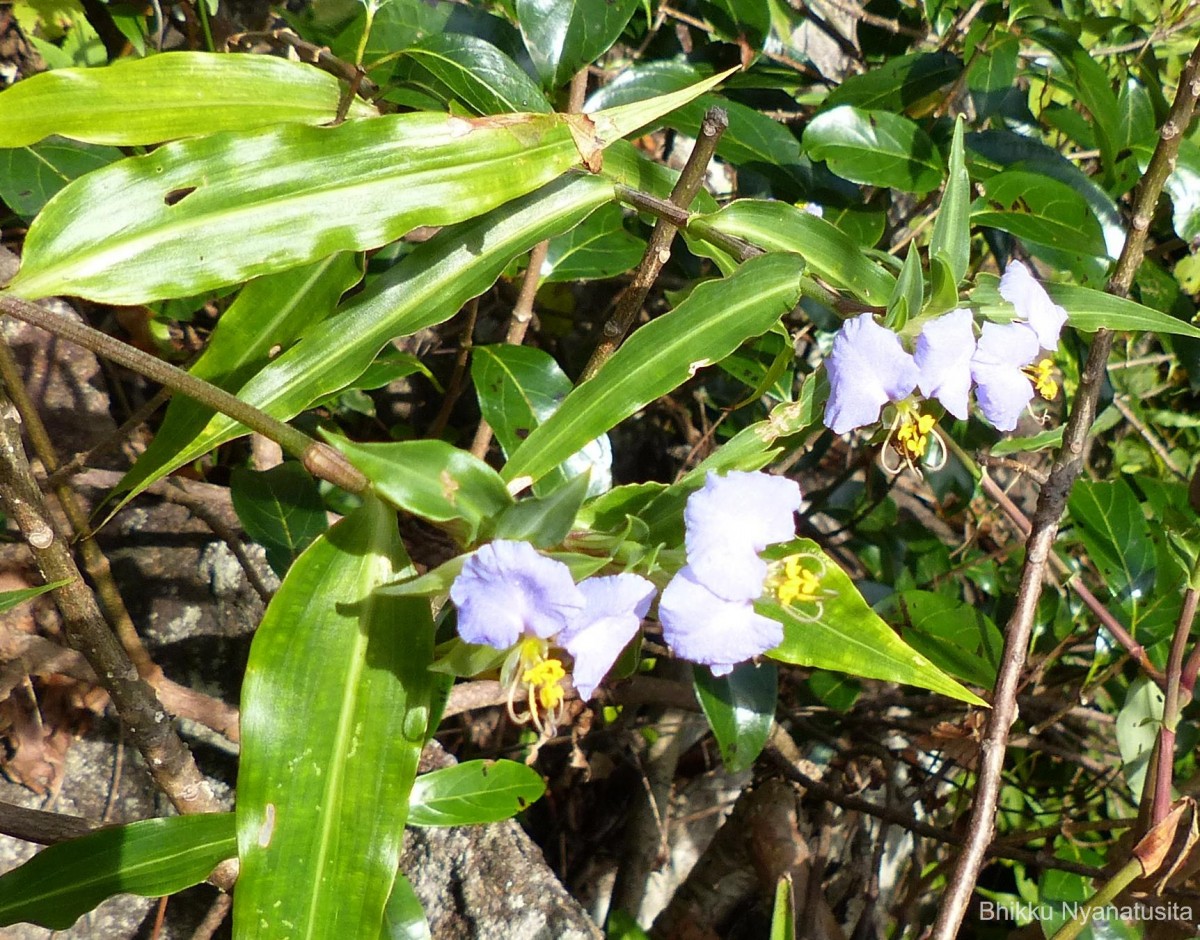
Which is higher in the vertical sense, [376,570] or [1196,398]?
[376,570]

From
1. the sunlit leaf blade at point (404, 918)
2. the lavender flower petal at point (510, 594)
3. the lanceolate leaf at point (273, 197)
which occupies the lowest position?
the sunlit leaf blade at point (404, 918)

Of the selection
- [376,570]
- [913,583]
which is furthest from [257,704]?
[913,583]

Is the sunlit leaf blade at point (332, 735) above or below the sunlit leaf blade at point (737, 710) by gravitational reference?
above

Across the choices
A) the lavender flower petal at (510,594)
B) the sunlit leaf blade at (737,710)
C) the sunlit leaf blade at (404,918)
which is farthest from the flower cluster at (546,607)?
the sunlit leaf blade at (737,710)

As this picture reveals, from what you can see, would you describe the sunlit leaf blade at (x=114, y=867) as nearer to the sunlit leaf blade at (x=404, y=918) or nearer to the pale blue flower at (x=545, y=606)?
the sunlit leaf blade at (x=404, y=918)

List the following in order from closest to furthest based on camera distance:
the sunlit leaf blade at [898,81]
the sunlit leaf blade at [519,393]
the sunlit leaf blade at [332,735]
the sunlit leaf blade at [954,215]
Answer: the sunlit leaf blade at [332,735]
the sunlit leaf blade at [954,215]
the sunlit leaf blade at [519,393]
the sunlit leaf blade at [898,81]

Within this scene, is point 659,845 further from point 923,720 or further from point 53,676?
point 53,676

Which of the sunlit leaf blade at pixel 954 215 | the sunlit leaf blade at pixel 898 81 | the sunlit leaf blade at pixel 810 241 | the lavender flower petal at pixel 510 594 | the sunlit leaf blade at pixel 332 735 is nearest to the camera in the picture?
the lavender flower petal at pixel 510 594
